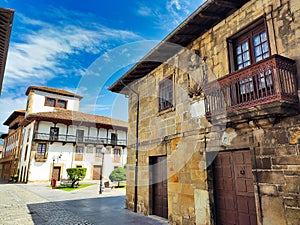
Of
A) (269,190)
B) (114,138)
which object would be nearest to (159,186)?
(269,190)

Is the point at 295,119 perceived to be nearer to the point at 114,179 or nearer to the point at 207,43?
the point at 207,43

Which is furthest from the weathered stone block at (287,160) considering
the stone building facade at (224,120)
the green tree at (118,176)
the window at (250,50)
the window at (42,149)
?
the window at (42,149)

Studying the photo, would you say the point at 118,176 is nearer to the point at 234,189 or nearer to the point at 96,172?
the point at 96,172

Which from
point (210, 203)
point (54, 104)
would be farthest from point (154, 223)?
point (54, 104)

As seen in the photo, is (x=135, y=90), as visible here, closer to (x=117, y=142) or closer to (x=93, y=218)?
(x=93, y=218)

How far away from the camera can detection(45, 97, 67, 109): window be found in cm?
3256

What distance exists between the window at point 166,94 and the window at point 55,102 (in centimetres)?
2880

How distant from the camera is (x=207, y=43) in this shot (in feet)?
20.6

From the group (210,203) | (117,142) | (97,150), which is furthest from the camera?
(117,142)

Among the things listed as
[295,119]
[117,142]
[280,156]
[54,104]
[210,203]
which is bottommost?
[210,203]

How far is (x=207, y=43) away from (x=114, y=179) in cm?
1714

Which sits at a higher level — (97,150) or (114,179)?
(97,150)

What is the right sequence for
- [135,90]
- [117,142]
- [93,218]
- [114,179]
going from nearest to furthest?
[93,218], [135,90], [114,179], [117,142]

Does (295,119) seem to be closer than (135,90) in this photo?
Yes
